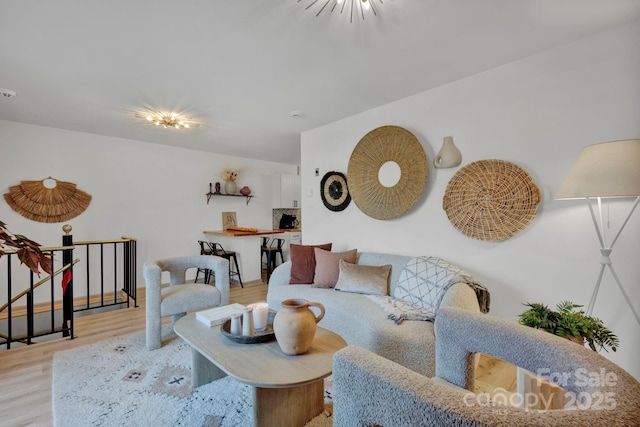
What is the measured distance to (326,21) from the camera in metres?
1.82

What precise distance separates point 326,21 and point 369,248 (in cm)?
232

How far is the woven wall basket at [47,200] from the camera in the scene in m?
3.76

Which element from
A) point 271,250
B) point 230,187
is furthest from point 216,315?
point 230,187

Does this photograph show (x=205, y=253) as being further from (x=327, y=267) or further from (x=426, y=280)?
(x=426, y=280)

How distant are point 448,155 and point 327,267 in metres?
1.60

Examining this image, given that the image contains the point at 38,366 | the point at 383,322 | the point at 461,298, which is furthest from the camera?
the point at 38,366

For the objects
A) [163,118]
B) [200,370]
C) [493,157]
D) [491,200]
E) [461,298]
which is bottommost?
[200,370]

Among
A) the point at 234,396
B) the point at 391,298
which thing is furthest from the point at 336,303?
the point at 234,396

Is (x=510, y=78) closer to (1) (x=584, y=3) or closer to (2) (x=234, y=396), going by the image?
(1) (x=584, y=3)

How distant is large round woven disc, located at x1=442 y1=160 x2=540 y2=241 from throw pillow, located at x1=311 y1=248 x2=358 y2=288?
1109 millimetres

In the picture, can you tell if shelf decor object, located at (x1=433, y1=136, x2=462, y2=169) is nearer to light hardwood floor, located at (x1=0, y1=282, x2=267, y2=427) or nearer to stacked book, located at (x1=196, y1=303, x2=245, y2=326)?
stacked book, located at (x1=196, y1=303, x2=245, y2=326)

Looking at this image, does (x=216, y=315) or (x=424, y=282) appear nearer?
(x=216, y=315)

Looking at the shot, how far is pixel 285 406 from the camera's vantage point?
150 cm

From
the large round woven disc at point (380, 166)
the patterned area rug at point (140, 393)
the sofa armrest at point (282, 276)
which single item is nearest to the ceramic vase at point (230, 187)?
the sofa armrest at point (282, 276)
